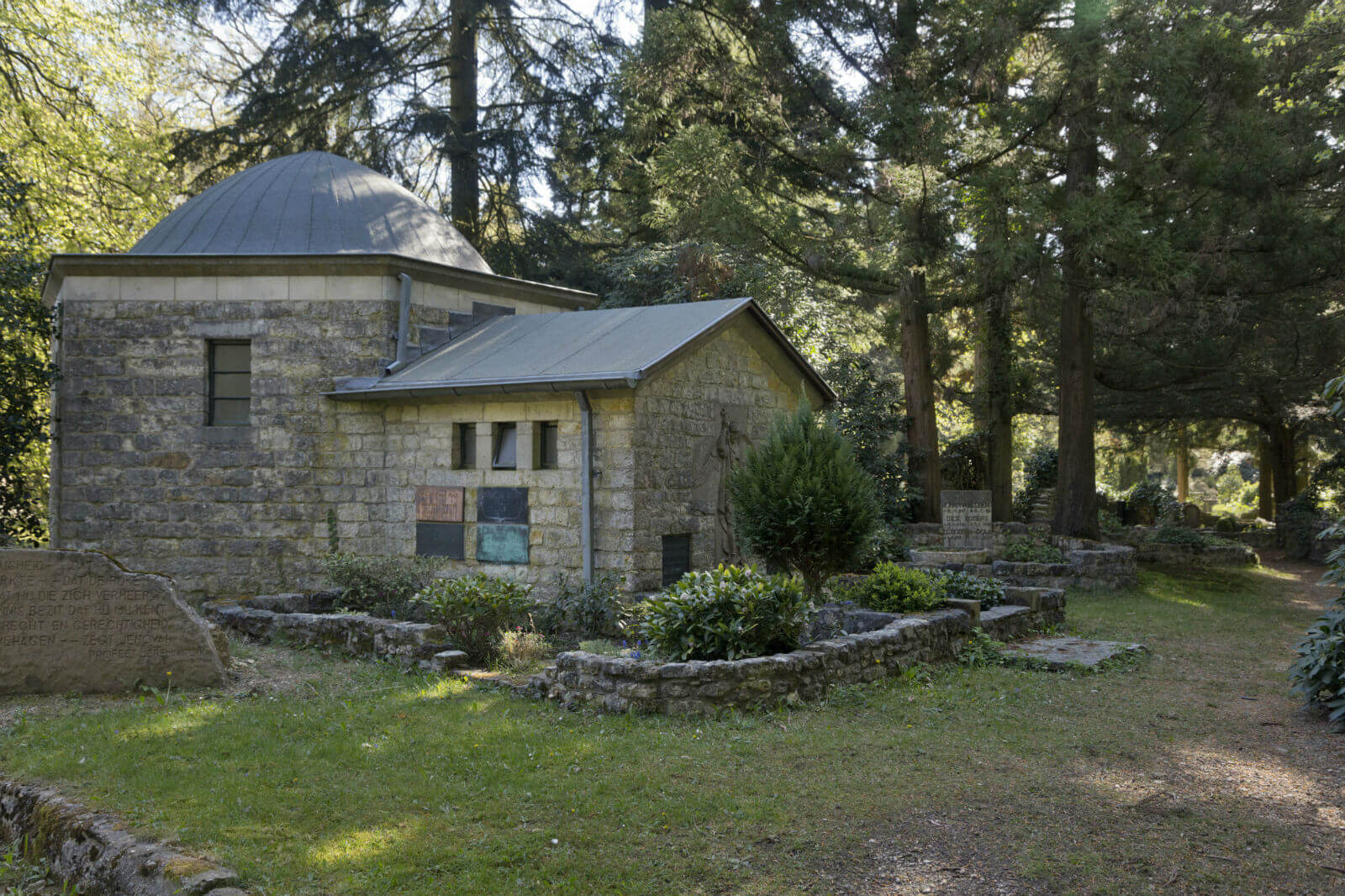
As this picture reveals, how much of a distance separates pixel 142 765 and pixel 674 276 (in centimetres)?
1539

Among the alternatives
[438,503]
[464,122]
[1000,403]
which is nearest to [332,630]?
[438,503]

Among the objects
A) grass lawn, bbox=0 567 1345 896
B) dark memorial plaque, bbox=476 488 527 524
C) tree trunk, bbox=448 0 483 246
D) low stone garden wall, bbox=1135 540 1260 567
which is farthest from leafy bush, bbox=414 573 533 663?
low stone garden wall, bbox=1135 540 1260 567

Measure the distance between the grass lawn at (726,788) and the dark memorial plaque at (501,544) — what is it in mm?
3036

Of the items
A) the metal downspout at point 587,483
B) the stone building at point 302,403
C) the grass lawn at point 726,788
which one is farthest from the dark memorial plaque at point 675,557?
the grass lawn at point 726,788

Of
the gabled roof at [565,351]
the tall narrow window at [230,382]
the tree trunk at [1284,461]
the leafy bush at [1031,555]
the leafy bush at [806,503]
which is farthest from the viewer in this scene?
the tree trunk at [1284,461]

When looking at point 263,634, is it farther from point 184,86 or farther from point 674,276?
point 184,86

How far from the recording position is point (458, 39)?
24.1m

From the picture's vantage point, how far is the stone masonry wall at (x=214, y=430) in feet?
42.9

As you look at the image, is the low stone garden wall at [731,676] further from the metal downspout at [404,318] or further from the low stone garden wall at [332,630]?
the metal downspout at [404,318]

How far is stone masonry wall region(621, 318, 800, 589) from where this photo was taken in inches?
444

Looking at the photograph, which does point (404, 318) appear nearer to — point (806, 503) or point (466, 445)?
point (466, 445)

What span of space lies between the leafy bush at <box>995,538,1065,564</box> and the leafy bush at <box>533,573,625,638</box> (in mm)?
8444

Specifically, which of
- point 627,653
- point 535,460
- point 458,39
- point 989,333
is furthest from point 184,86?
point 627,653

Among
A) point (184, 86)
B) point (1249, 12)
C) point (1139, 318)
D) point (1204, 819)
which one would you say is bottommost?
point (1204, 819)
